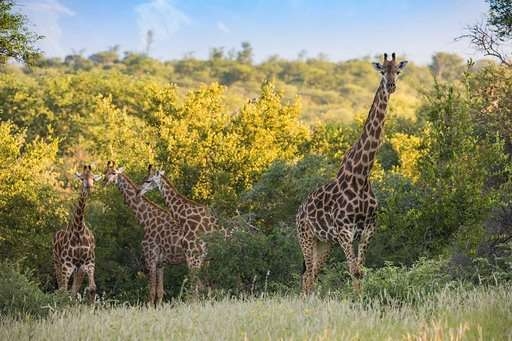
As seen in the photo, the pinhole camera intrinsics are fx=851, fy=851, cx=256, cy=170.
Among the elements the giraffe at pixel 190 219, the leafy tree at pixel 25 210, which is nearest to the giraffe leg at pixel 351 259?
the giraffe at pixel 190 219

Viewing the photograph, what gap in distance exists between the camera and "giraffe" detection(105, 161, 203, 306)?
58.7ft

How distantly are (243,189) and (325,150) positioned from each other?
501 cm

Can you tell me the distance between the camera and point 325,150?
92.9ft

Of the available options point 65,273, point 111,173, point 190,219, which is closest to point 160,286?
point 190,219

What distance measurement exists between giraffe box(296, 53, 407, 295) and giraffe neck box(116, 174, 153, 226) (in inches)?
198

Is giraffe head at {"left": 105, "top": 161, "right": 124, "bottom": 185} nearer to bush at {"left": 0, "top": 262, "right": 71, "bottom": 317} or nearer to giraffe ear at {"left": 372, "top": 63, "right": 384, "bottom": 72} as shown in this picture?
bush at {"left": 0, "top": 262, "right": 71, "bottom": 317}

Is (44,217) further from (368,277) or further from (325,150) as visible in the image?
(368,277)

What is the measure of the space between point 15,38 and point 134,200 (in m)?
5.82

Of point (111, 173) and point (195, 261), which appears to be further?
point (111, 173)

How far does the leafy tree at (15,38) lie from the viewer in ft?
48.0

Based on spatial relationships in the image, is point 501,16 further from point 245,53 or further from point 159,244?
point 245,53

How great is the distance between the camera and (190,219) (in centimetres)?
1831

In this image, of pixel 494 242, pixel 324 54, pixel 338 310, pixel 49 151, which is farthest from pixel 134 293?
pixel 324 54

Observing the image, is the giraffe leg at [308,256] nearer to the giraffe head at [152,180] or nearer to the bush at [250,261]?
the bush at [250,261]
